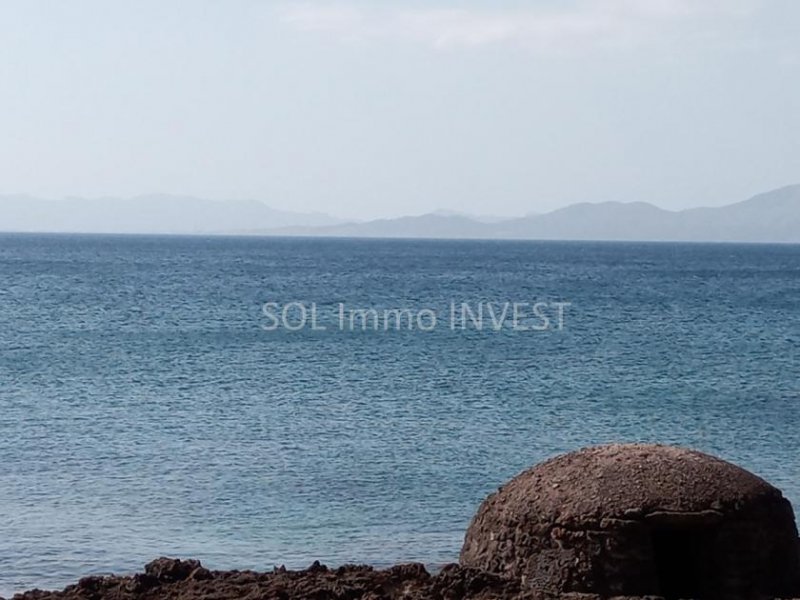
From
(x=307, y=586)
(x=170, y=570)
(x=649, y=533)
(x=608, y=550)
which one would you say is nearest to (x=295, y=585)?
(x=307, y=586)

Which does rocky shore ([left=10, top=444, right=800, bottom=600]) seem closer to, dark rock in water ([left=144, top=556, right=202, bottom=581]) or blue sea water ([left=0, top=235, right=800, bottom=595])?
dark rock in water ([left=144, top=556, right=202, bottom=581])

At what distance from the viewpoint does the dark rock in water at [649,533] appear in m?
10.3

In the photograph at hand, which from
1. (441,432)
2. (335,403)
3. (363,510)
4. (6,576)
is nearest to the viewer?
(6,576)

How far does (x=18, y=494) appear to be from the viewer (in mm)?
22078

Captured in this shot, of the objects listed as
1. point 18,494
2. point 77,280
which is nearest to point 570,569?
point 18,494

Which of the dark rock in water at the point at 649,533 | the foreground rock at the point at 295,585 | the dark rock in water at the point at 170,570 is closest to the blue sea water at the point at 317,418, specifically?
the dark rock in water at the point at 170,570

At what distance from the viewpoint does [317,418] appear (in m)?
32.5

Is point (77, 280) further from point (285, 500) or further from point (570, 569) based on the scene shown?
point (570, 569)

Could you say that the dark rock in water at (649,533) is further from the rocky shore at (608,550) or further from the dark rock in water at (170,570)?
the dark rock in water at (170,570)

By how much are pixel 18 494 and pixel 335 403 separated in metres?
14.5

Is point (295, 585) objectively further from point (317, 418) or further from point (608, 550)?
point (317, 418)

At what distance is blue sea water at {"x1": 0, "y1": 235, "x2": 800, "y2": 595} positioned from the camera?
19688 millimetres

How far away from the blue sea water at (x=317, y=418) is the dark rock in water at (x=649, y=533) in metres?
7.67

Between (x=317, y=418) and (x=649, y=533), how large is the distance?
886 inches
